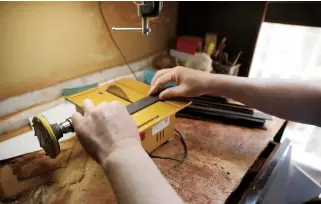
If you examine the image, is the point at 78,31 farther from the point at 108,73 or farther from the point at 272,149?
the point at 272,149

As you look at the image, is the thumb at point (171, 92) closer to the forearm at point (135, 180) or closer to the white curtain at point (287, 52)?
the forearm at point (135, 180)

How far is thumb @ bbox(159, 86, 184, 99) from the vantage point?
0.78 metres

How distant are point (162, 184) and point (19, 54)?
714 mm

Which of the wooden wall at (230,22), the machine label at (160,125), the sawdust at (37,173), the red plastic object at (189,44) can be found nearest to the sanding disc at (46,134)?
the sawdust at (37,173)

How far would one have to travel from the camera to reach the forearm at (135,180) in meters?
0.42

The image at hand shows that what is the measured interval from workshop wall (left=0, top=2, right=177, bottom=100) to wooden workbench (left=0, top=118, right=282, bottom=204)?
31cm

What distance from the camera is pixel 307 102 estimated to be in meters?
0.72

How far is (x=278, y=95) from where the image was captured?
75 cm

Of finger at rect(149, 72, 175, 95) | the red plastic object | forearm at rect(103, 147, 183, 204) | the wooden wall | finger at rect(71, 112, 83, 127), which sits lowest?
forearm at rect(103, 147, 183, 204)

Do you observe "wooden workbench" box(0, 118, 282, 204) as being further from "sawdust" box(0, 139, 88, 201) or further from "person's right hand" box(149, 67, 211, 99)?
"person's right hand" box(149, 67, 211, 99)

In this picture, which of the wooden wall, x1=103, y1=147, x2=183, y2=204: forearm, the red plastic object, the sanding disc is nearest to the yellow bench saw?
the sanding disc

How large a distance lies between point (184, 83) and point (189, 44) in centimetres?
53

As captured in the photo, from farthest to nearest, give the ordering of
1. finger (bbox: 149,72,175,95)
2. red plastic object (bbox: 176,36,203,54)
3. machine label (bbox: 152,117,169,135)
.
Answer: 1. red plastic object (bbox: 176,36,203,54)
2. finger (bbox: 149,72,175,95)
3. machine label (bbox: 152,117,169,135)

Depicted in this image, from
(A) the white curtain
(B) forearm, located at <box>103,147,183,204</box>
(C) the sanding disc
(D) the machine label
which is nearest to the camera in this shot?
(B) forearm, located at <box>103,147,183,204</box>
